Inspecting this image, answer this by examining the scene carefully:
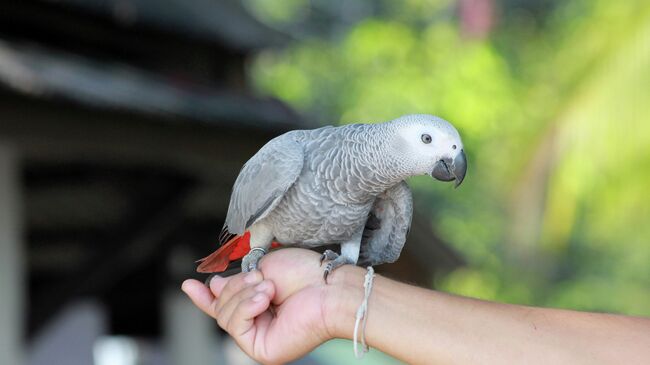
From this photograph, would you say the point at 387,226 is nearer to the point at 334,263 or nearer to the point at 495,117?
the point at 334,263

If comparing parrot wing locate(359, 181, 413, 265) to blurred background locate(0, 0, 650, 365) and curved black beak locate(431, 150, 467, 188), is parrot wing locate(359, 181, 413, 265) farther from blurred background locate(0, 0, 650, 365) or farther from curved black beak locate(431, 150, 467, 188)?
blurred background locate(0, 0, 650, 365)

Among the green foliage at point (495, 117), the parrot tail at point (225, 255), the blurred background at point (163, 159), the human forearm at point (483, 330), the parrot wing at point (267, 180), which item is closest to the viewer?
the human forearm at point (483, 330)

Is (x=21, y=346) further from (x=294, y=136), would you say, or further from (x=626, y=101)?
(x=626, y=101)

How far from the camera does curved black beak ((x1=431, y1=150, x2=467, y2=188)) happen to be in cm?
100

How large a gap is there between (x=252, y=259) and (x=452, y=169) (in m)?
0.29

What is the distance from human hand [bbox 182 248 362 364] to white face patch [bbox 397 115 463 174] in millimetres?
167

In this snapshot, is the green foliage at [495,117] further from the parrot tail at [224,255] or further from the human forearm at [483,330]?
the human forearm at [483,330]

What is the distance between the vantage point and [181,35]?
12.0 feet

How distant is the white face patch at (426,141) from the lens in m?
1.00

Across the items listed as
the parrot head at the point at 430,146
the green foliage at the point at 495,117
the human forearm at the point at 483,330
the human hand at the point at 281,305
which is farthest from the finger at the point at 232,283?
the green foliage at the point at 495,117

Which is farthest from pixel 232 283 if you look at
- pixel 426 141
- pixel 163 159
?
pixel 163 159

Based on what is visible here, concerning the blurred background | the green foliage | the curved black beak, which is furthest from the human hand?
the green foliage

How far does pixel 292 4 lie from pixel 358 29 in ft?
3.20

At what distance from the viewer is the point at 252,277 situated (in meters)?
1.11
